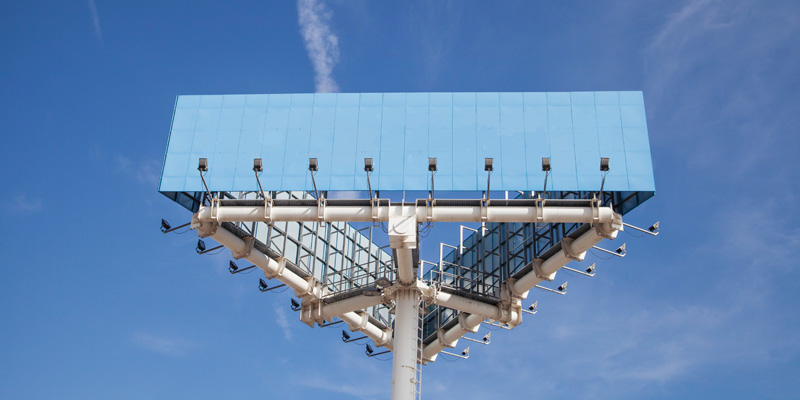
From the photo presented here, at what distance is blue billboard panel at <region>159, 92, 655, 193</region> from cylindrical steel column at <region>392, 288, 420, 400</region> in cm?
632

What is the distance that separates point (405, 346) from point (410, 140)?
8825mm

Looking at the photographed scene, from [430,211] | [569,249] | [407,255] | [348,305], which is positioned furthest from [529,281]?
[348,305]

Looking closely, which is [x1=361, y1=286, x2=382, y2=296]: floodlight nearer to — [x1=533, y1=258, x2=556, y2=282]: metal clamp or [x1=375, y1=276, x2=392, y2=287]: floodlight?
[x1=375, y1=276, x2=392, y2=287]: floodlight

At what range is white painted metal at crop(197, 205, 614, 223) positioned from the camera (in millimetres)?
29031

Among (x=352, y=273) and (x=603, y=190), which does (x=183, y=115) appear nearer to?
(x=352, y=273)

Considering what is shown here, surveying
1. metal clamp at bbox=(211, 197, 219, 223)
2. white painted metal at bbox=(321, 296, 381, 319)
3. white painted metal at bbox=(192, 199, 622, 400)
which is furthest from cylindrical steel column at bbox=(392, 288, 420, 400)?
metal clamp at bbox=(211, 197, 219, 223)

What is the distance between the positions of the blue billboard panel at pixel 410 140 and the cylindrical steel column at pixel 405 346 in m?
6.32

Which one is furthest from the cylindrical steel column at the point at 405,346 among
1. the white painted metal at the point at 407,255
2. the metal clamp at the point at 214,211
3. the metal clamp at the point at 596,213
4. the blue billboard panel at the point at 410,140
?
the metal clamp at the point at 596,213

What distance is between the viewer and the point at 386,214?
97.6ft

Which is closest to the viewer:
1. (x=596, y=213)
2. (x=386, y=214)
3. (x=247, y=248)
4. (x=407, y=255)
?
(x=596, y=213)

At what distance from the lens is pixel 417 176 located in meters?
30.3

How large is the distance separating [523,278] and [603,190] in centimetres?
755

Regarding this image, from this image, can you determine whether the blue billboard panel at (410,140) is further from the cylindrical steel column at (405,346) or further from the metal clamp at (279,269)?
the cylindrical steel column at (405,346)

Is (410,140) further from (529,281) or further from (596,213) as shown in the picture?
(529,281)
